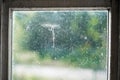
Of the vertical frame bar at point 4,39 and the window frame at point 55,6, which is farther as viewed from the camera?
the vertical frame bar at point 4,39

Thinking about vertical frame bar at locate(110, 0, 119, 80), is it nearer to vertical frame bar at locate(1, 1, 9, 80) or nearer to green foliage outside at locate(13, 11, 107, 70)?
green foliage outside at locate(13, 11, 107, 70)

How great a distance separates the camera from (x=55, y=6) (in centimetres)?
153

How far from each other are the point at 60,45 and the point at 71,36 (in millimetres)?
93

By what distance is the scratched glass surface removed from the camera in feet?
5.08

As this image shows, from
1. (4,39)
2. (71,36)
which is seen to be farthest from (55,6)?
(4,39)

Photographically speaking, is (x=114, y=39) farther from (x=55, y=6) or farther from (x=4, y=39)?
(x=4, y=39)

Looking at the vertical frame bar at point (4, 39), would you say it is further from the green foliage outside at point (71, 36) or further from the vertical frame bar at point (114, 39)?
the vertical frame bar at point (114, 39)

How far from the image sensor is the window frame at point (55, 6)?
147cm

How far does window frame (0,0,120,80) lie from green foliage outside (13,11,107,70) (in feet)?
0.20

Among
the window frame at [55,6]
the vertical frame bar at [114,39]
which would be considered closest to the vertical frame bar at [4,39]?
the window frame at [55,6]

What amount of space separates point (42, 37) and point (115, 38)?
0.47 m

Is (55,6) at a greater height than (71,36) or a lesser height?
greater

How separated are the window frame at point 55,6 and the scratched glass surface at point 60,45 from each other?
2.1 inches

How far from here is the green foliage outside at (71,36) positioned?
1.55 m
